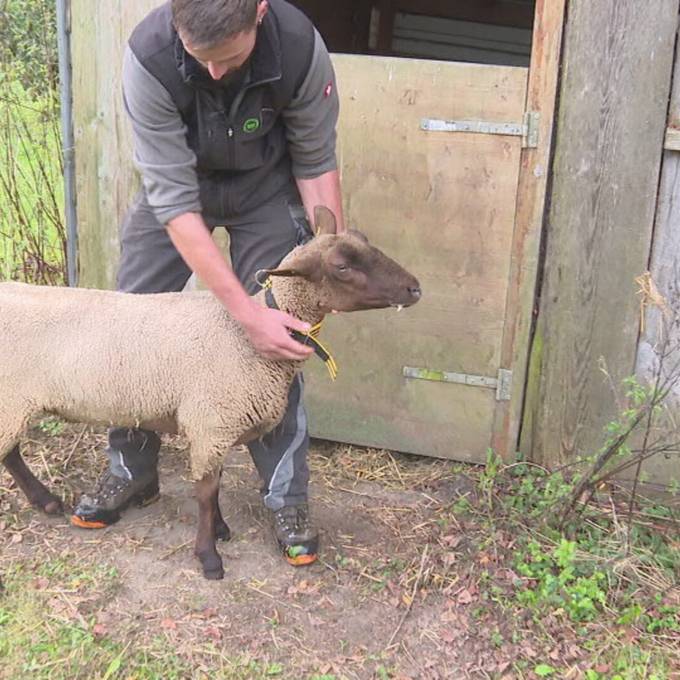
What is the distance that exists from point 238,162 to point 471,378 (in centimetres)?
172

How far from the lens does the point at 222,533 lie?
12.3ft

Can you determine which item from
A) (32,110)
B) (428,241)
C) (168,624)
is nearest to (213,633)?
(168,624)

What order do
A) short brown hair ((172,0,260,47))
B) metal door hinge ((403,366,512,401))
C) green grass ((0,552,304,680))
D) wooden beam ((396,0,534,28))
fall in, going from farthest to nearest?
wooden beam ((396,0,534,28))
metal door hinge ((403,366,512,401))
green grass ((0,552,304,680))
short brown hair ((172,0,260,47))

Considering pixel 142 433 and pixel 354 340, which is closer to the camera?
pixel 142 433

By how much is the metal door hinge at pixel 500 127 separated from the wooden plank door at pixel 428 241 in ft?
0.08

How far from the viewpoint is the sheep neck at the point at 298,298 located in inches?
127

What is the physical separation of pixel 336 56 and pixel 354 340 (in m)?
1.40

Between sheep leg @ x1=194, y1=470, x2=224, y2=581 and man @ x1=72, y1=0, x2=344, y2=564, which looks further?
sheep leg @ x1=194, y1=470, x2=224, y2=581

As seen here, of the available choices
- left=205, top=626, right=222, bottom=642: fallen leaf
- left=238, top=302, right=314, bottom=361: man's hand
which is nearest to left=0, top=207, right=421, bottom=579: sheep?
left=238, top=302, right=314, bottom=361: man's hand

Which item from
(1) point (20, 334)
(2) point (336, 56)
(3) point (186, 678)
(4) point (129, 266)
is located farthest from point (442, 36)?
(3) point (186, 678)

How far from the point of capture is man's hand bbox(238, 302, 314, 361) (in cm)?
312

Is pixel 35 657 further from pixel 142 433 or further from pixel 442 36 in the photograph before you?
pixel 442 36

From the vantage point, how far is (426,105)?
410cm

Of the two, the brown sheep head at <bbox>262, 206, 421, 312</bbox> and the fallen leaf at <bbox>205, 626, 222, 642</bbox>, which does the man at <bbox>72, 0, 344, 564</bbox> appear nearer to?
the brown sheep head at <bbox>262, 206, 421, 312</bbox>
